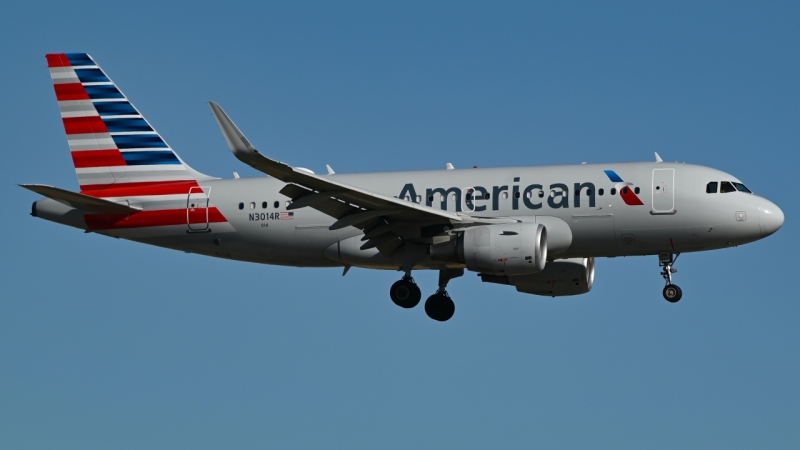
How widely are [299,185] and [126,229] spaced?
915 cm

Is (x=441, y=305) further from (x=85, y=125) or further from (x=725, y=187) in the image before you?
(x=85, y=125)

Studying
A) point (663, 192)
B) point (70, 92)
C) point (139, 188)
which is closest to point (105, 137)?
point (70, 92)

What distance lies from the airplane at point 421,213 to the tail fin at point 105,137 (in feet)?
0.16

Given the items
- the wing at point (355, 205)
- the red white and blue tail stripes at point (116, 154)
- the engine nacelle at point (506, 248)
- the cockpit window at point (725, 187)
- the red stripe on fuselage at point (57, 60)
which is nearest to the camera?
the wing at point (355, 205)

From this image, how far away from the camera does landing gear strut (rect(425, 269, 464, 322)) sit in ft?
127

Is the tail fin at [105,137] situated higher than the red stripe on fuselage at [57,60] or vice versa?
the red stripe on fuselage at [57,60]

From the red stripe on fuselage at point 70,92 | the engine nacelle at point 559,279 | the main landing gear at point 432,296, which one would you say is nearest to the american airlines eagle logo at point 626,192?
the engine nacelle at point 559,279

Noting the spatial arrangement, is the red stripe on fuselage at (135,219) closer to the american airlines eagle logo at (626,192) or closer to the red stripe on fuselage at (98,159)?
the red stripe on fuselage at (98,159)

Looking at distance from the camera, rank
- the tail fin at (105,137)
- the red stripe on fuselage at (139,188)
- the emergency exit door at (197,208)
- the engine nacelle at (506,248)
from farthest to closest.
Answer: the tail fin at (105,137)
the red stripe on fuselage at (139,188)
the emergency exit door at (197,208)
the engine nacelle at (506,248)

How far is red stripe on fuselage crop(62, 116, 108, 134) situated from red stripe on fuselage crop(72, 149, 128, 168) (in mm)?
827

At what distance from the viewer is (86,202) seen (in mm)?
38969

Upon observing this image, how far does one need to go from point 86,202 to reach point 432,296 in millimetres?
11417

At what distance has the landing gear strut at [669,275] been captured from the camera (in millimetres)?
36781

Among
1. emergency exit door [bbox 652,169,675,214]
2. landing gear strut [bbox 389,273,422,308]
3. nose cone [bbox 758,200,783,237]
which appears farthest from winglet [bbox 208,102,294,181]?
nose cone [bbox 758,200,783,237]
